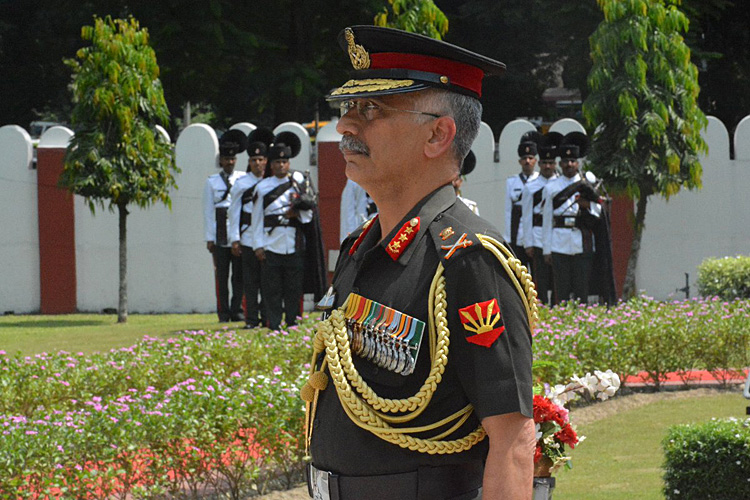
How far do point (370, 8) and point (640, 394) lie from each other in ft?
46.9

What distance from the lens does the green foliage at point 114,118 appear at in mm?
14430

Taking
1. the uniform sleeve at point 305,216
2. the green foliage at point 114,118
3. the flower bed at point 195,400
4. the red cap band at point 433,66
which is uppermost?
the green foliage at point 114,118

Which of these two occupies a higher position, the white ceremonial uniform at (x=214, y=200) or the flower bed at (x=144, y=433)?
the white ceremonial uniform at (x=214, y=200)

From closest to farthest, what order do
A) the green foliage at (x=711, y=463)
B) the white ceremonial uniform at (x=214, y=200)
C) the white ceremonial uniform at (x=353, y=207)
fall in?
the green foliage at (x=711, y=463) < the white ceremonial uniform at (x=353, y=207) < the white ceremonial uniform at (x=214, y=200)

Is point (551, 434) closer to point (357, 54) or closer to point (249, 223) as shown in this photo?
point (357, 54)

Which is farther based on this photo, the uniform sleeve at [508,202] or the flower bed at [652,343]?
the uniform sleeve at [508,202]

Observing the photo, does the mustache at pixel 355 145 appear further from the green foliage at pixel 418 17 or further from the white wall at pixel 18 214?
the white wall at pixel 18 214

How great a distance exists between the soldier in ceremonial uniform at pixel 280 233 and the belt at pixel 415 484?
10.1 metres

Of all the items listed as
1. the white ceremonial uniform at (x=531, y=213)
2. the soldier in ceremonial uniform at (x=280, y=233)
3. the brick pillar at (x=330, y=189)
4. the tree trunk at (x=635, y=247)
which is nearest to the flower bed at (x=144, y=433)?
the soldier in ceremonial uniform at (x=280, y=233)

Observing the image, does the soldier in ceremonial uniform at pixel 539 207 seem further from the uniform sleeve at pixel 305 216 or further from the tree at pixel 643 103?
the uniform sleeve at pixel 305 216

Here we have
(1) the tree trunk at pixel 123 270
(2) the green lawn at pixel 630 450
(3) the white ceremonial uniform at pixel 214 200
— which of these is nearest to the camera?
(2) the green lawn at pixel 630 450

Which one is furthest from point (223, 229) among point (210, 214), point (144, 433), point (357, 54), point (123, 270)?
point (357, 54)

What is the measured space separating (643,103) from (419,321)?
510 inches

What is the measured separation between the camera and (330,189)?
16.9 metres
